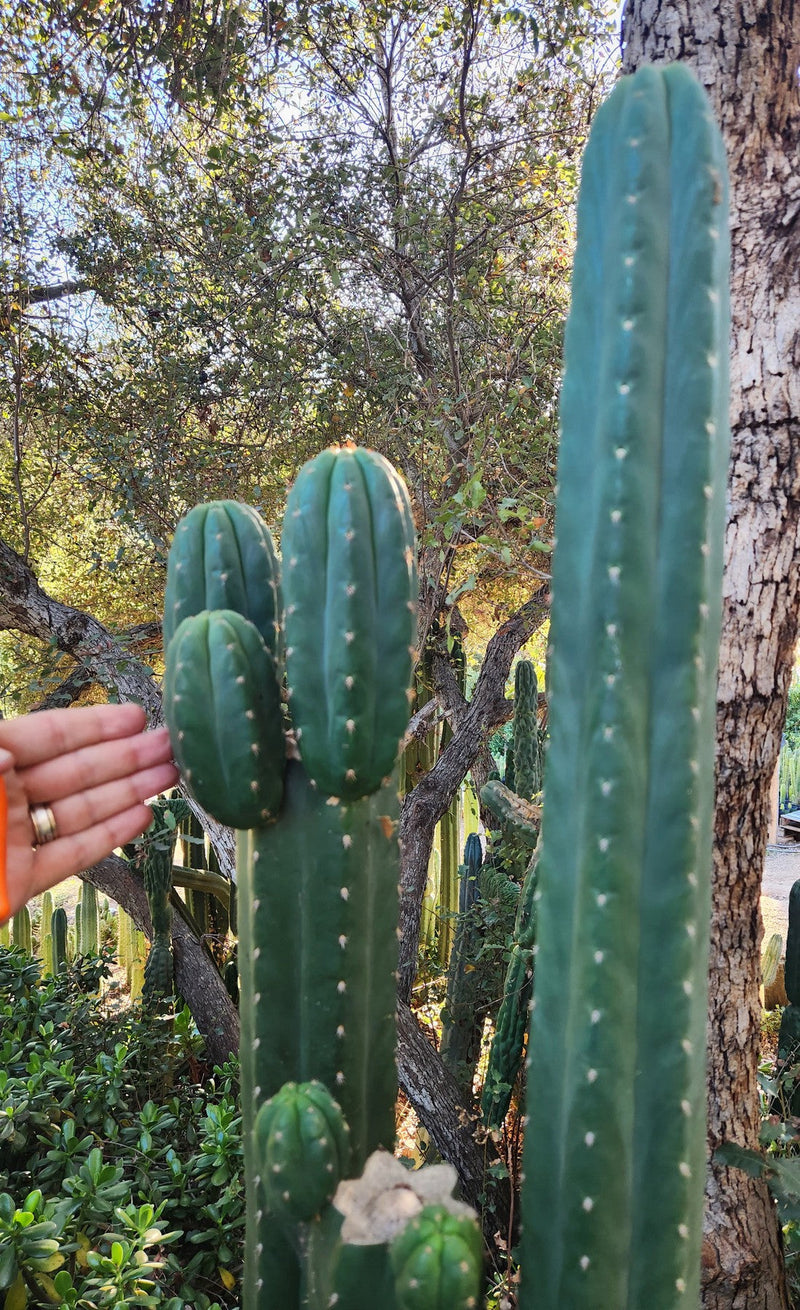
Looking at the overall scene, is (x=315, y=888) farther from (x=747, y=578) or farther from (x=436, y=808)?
(x=436, y=808)

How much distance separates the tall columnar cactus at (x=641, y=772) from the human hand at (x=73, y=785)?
2.42ft

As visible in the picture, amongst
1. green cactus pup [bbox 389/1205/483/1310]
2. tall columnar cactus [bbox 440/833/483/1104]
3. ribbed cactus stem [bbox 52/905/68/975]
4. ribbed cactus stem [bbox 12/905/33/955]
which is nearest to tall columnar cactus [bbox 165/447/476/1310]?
green cactus pup [bbox 389/1205/483/1310]

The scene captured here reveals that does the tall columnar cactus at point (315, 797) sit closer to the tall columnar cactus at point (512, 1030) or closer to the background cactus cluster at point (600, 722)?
the background cactus cluster at point (600, 722)

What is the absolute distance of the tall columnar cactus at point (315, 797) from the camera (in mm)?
1062

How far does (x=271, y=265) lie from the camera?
311cm

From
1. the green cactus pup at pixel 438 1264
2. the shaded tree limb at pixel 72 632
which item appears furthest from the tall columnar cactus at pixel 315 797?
the shaded tree limb at pixel 72 632

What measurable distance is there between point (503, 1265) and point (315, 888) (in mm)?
2116

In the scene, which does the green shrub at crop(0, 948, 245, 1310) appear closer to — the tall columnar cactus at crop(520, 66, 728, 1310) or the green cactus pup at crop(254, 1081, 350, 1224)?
the green cactus pup at crop(254, 1081, 350, 1224)

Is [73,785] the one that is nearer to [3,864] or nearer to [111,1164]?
[3,864]

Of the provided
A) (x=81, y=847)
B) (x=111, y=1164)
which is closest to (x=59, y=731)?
(x=81, y=847)

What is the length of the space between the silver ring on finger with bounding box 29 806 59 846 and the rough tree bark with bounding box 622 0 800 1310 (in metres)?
1.31

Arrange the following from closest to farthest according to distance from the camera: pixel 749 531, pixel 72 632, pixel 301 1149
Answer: pixel 301 1149 → pixel 749 531 → pixel 72 632

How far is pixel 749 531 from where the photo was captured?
5.51 ft

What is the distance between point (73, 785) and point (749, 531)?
1404mm
